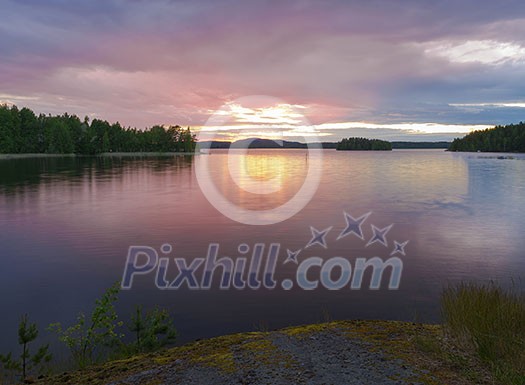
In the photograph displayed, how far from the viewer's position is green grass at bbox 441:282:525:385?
20.7 feet

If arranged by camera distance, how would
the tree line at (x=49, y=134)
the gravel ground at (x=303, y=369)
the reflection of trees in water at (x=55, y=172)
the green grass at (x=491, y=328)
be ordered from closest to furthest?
the gravel ground at (x=303, y=369)
the green grass at (x=491, y=328)
the reflection of trees in water at (x=55, y=172)
the tree line at (x=49, y=134)

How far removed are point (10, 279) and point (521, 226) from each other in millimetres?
31685

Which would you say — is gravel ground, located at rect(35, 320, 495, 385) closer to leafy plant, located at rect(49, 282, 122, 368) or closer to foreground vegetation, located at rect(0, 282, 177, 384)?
foreground vegetation, located at rect(0, 282, 177, 384)

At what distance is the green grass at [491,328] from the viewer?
249 inches

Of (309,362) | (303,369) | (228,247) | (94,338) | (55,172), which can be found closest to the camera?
(303,369)

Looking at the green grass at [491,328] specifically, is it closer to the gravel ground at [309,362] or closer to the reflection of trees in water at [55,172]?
the gravel ground at [309,362]

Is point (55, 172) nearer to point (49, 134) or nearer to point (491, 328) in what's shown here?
point (491, 328)

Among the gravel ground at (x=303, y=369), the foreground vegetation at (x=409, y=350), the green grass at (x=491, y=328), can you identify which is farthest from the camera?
the green grass at (x=491, y=328)

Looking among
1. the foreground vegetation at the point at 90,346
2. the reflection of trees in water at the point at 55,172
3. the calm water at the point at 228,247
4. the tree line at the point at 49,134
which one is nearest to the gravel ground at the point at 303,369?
the calm water at the point at 228,247

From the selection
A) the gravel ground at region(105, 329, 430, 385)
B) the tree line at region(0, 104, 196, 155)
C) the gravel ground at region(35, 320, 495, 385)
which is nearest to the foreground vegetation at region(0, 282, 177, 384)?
the gravel ground at region(35, 320, 495, 385)

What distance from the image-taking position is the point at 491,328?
23.8 feet

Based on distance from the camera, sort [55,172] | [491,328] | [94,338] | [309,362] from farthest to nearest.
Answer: [55,172] < [94,338] < [491,328] < [309,362]

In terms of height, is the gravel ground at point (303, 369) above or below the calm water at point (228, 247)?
above

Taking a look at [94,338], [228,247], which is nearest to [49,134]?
[228,247]
